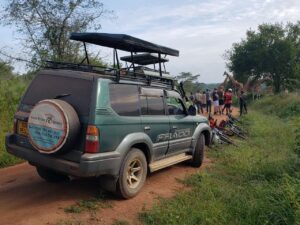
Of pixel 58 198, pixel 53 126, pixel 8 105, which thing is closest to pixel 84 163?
pixel 53 126

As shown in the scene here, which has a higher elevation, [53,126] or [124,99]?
[124,99]

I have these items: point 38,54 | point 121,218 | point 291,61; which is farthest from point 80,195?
point 291,61

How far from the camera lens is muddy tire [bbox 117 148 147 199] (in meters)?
5.25

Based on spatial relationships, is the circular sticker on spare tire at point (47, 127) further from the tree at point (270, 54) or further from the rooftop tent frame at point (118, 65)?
the tree at point (270, 54)

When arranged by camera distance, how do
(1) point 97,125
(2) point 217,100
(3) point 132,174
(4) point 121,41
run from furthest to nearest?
(2) point 217,100 < (4) point 121,41 < (3) point 132,174 < (1) point 97,125

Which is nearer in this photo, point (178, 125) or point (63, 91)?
point (63, 91)

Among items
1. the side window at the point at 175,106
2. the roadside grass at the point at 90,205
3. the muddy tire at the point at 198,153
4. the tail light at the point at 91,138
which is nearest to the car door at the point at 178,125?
the side window at the point at 175,106

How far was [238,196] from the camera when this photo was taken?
561cm

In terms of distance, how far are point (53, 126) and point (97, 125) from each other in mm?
583

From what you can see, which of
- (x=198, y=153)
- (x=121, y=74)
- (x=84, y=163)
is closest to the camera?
(x=84, y=163)

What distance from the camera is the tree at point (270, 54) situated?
41.9 m

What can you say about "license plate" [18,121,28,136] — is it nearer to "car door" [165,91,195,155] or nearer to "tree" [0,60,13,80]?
"car door" [165,91,195,155]

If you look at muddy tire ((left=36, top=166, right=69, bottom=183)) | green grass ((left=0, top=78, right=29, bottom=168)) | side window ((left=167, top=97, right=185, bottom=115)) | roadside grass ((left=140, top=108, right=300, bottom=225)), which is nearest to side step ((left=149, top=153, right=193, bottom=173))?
roadside grass ((left=140, top=108, right=300, bottom=225))

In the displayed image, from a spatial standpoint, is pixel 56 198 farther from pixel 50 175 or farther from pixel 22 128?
pixel 22 128
